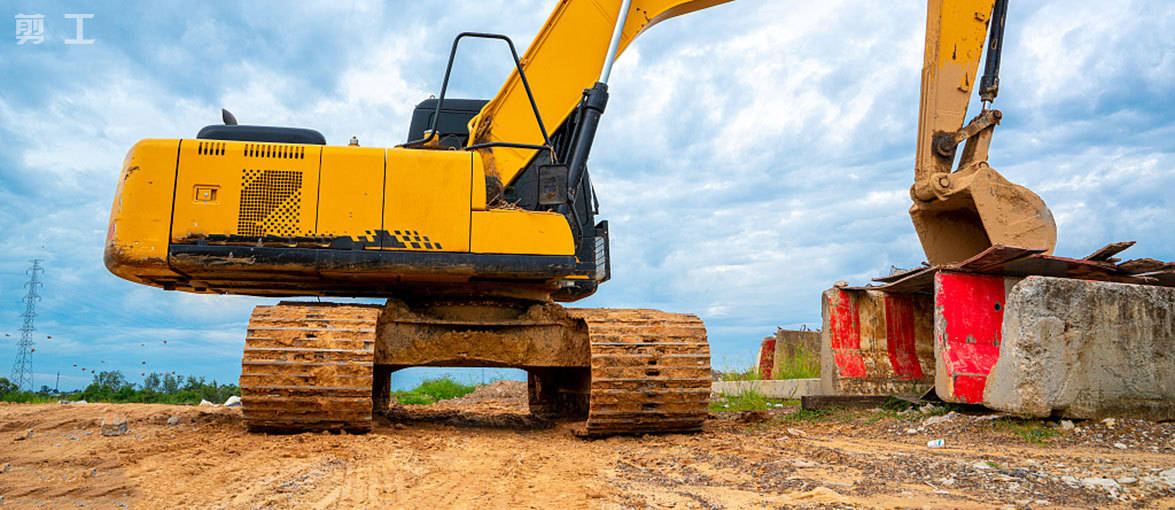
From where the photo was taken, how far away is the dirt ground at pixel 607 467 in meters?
3.21

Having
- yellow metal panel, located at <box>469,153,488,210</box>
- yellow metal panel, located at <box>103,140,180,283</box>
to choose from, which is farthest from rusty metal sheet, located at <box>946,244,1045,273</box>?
yellow metal panel, located at <box>103,140,180,283</box>

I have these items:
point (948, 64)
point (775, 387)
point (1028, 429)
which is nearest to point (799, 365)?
point (775, 387)

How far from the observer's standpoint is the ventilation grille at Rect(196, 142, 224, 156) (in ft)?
17.2

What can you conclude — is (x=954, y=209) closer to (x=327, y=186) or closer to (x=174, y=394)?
(x=327, y=186)

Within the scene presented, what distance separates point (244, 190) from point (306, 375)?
50.2 inches

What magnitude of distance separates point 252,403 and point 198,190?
1411mm

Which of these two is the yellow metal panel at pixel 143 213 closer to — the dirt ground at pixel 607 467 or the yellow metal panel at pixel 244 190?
the yellow metal panel at pixel 244 190

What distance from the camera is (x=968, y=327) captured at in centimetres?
587

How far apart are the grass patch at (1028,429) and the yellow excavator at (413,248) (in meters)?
1.84

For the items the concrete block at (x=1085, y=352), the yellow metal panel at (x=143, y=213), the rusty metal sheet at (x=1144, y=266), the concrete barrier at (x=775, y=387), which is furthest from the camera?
the concrete barrier at (x=775, y=387)

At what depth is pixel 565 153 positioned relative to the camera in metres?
6.20

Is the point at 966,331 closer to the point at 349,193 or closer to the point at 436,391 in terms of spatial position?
the point at 349,193

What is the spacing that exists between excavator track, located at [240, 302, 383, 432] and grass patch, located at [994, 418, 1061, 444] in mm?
3919

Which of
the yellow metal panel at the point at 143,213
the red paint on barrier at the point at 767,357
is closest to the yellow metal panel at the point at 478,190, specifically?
the yellow metal panel at the point at 143,213
